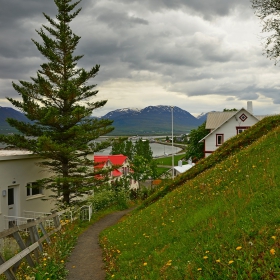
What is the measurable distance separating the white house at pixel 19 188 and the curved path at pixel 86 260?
8.17 metres

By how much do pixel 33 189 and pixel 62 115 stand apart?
5.53 meters

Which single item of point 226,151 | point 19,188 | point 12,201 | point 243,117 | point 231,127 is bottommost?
point 12,201

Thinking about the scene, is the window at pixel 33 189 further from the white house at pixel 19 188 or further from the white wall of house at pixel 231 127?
the white wall of house at pixel 231 127

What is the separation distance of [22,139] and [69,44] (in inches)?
297

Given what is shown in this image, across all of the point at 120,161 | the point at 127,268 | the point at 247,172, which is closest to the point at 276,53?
the point at 247,172

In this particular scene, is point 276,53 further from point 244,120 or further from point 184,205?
point 244,120

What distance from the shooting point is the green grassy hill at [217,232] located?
5.16 metres

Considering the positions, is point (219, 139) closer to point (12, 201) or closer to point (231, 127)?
point (231, 127)

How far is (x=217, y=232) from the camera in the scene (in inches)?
255

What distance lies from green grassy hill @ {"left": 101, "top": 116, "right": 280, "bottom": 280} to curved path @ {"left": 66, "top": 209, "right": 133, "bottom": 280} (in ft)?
0.98

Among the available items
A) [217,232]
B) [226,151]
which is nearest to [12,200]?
[226,151]

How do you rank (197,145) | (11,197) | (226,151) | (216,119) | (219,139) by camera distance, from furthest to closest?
1. (197,145)
2. (216,119)
3. (219,139)
4. (11,197)
5. (226,151)

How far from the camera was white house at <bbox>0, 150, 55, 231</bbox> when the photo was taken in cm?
2050

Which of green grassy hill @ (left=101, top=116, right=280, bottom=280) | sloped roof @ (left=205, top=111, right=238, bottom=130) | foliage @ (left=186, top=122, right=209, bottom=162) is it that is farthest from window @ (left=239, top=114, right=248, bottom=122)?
green grassy hill @ (left=101, top=116, right=280, bottom=280)
